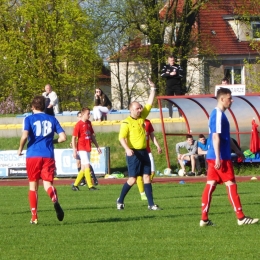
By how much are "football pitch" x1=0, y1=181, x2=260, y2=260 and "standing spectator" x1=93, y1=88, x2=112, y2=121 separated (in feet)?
47.8

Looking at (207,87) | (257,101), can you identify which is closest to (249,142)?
(257,101)

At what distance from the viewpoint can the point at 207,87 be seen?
54.6 m

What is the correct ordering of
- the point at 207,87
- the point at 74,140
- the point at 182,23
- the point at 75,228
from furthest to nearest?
the point at 207,87, the point at 182,23, the point at 74,140, the point at 75,228

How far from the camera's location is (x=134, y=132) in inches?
562

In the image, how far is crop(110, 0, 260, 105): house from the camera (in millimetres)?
50719

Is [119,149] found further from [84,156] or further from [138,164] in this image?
[138,164]

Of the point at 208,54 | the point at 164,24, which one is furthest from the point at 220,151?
the point at 208,54

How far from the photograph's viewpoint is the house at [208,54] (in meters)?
50.7

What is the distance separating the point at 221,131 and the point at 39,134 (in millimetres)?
2632

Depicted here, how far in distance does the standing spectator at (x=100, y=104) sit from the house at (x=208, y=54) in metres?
A: 15.5

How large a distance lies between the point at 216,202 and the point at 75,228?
4.94 meters

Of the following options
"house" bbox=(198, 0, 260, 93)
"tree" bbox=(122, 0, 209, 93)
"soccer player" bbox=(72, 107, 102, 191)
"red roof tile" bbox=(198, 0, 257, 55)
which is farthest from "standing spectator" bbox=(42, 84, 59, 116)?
"red roof tile" bbox=(198, 0, 257, 55)

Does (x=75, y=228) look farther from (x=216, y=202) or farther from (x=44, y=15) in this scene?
(x=44, y=15)

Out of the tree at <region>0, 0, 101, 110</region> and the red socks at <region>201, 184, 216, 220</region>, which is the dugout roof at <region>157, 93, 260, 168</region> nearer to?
the red socks at <region>201, 184, 216, 220</region>
